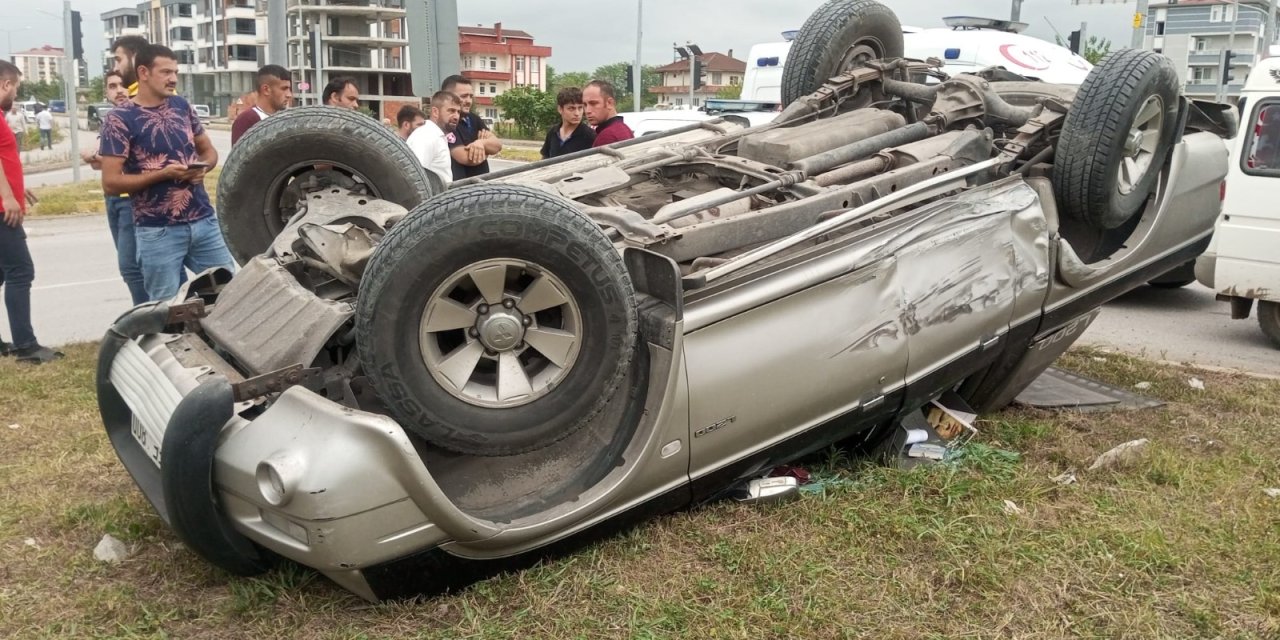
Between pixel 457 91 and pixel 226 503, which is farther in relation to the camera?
pixel 457 91

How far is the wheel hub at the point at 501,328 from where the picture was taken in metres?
2.95

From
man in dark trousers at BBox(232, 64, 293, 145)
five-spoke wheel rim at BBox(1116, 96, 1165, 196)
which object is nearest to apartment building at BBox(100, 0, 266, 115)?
man in dark trousers at BBox(232, 64, 293, 145)

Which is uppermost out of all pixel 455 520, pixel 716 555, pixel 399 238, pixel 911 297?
pixel 399 238

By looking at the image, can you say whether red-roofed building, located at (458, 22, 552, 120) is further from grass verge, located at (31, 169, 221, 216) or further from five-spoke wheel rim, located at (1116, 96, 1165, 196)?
five-spoke wheel rim, located at (1116, 96, 1165, 196)

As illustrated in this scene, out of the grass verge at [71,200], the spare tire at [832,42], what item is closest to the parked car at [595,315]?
the spare tire at [832,42]

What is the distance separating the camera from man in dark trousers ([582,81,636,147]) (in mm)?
6172

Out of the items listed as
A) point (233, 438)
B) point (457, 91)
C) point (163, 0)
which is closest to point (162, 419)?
point (233, 438)

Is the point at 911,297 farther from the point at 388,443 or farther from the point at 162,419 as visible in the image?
the point at 162,419

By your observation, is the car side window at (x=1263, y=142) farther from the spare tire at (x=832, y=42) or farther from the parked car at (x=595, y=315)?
the spare tire at (x=832, y=42)

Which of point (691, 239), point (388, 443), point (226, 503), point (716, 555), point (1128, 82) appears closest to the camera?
point (388, 443)

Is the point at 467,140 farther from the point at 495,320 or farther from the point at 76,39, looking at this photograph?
the point at 76,39

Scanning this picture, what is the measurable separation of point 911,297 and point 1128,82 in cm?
153

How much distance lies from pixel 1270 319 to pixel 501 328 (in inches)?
232

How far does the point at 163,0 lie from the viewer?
304 ft
